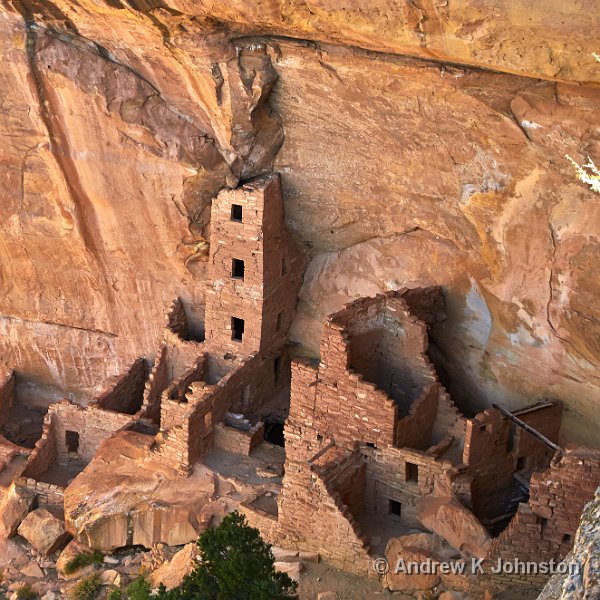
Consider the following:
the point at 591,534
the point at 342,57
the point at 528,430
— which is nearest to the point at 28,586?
the point at 528,430

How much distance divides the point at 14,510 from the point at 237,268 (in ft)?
13.1

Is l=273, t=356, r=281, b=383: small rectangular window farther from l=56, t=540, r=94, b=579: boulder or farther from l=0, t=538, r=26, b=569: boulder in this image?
l=0, t=538, r=26, b=569: boulder

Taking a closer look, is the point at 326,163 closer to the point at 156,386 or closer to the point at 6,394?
the point at 156,386

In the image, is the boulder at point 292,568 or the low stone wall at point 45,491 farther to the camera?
the low stone wall at point 45,491

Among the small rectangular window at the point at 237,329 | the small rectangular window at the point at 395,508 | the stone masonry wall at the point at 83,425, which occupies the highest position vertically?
the small rectangular window at the point at 237,329

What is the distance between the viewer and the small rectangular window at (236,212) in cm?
1581

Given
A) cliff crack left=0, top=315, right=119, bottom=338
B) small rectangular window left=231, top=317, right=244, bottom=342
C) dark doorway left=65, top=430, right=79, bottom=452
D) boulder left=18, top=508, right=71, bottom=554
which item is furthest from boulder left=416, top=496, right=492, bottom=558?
cliff crack left=0, top=315, right=119, bottom=338

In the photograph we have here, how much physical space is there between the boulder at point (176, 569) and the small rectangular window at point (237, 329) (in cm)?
304

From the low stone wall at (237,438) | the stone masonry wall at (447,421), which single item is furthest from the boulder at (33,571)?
the stone masonry wall at (447,421)

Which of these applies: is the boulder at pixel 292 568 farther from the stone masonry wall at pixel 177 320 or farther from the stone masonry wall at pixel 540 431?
the stone masonry wall at pixel 177 320

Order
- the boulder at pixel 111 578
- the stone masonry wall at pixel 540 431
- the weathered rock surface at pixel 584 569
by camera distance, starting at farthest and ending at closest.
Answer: the boulder at pixel 111 578, the stone masonry wall at pixel 540 431, the weathered rock surface at pixel 584 569

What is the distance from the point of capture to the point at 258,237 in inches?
619

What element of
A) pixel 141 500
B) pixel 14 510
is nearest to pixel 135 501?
pixel 141 500

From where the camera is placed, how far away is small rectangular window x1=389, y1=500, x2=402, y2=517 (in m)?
14.3
